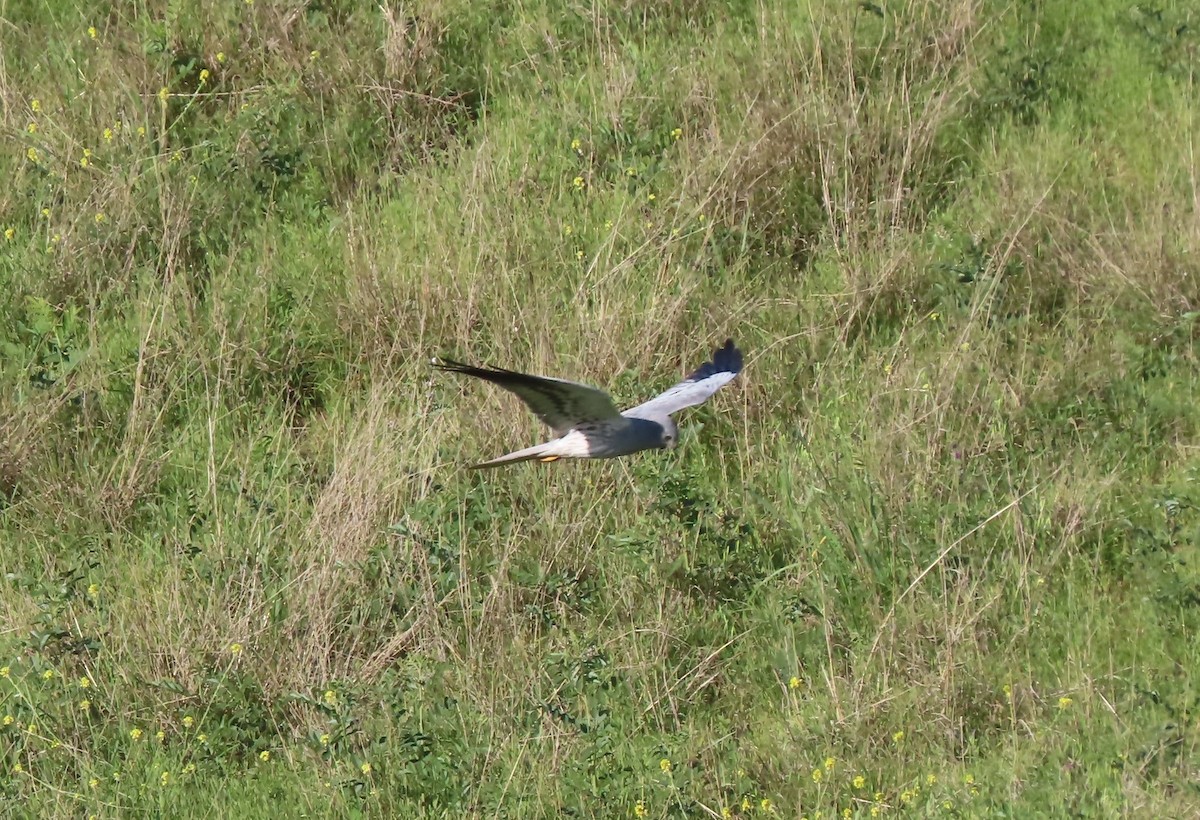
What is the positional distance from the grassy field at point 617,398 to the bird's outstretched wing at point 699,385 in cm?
27

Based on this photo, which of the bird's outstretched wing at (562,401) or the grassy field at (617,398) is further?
the grassy field at (617,398)

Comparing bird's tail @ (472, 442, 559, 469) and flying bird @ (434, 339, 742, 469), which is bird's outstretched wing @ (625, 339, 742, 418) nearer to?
flying bird @ (434, 339, 742, 469)

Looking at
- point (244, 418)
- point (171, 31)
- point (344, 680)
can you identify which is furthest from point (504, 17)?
point (344, 680)

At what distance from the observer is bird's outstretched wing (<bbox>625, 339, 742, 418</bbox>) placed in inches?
219

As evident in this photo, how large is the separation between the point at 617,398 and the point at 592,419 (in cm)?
110

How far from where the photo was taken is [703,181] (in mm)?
6906

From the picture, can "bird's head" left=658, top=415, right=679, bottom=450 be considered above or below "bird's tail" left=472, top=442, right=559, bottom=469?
below

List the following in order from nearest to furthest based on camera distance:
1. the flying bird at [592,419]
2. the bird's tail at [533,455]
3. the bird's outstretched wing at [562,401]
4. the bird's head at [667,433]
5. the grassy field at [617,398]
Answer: the bird's outstretched wing at [562,401] → the flying bird at [592,419] → the grassy field at [617,398] → the bird's tail at [533,455] → the bird's head at [667,433]

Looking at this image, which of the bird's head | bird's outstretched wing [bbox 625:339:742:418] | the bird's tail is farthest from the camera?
bird's outstretched wing [bbox 625:339:742:418]

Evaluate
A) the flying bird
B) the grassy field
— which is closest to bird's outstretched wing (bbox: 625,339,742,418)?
the flying bird

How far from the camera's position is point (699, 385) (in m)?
5.78

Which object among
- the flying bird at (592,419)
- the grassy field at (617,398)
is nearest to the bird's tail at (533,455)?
the flying bird at (592,419)

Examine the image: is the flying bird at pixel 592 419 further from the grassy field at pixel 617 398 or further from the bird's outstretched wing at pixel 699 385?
the grassy field at pixel 617 398

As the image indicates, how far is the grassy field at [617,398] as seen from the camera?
497 centimetres
